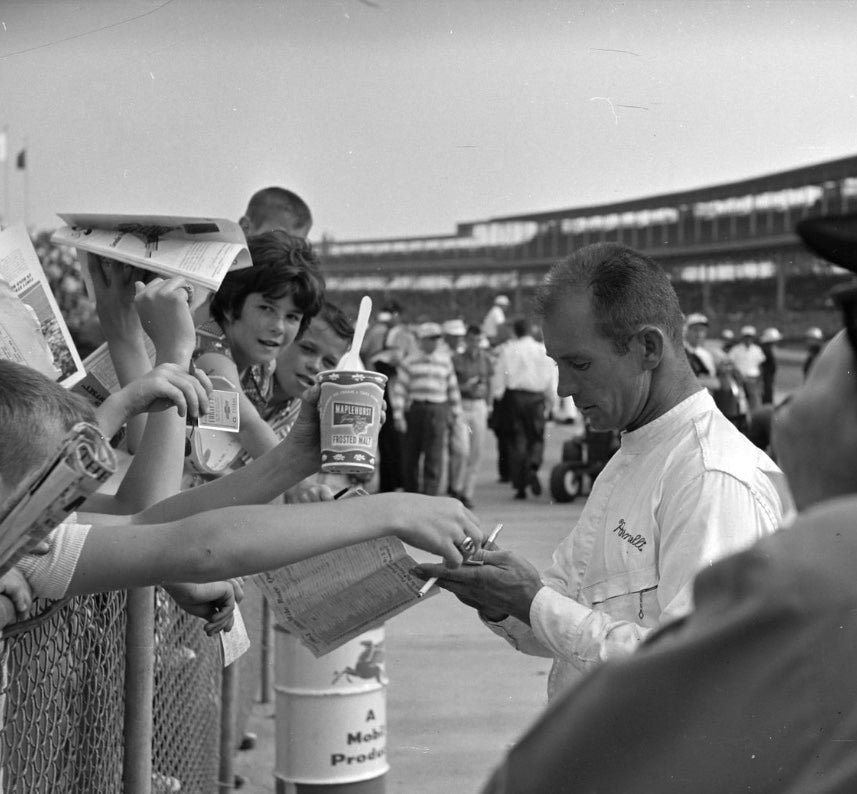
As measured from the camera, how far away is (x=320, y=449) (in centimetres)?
235

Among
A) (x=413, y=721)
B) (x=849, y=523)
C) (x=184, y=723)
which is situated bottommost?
(x=413, y=721)

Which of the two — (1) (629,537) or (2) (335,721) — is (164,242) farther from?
(2) (335,721)

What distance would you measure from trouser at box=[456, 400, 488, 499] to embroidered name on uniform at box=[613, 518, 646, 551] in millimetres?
9764

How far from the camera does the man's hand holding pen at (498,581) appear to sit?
7.64 ft

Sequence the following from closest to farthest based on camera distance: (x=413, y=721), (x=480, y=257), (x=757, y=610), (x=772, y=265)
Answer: (x=757, y=610) < (x=413, y=721) < (x=480, y=257) < (x=772, y=265)

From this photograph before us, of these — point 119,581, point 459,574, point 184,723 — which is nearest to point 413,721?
point 184,723

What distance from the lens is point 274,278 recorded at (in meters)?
3.21

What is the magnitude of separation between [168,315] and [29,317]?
34 cm

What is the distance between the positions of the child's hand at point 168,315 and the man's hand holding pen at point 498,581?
29.8 inches

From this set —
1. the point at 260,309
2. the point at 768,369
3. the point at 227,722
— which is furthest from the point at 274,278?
the point at 768,369

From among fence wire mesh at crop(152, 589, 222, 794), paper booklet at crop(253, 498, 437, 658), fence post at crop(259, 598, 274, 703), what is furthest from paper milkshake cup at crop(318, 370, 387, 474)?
fence post at crop(259, 598, 274, 703)

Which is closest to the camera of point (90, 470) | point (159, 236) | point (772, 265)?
point (90, 470)

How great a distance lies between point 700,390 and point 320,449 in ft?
2.66

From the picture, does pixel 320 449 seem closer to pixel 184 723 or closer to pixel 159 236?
pixel 159 236
